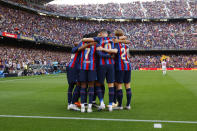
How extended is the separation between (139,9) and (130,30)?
8392 mm

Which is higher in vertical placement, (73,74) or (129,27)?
(129,27)

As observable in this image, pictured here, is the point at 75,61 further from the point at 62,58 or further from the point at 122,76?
the point at 62,58

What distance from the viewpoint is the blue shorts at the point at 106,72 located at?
6012 millimetres

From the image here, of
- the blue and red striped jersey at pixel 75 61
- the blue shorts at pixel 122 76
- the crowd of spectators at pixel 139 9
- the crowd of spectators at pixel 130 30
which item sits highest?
the crowd of spectators at pixel 139 9

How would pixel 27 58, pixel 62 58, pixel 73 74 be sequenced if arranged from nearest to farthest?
pixel 73 74
pixel 27 58
pixel 62 58

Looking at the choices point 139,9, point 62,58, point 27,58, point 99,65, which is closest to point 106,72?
point 99,65

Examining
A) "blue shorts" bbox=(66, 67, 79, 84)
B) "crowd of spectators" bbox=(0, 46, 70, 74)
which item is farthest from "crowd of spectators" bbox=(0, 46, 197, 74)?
"blue shorts" bbox=(66, 67, 79, 84)

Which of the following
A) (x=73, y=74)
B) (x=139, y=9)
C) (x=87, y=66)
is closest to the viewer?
(x=87, y=66)

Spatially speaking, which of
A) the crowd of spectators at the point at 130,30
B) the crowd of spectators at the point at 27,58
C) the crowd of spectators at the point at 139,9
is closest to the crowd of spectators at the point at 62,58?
the crowd of spectators at the point at 27,58

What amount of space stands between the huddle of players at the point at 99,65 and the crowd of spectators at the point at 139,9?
5845 centimetres

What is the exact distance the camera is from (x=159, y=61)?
5966cm

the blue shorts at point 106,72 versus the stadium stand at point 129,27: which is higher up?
the stadium stand at point 129,27

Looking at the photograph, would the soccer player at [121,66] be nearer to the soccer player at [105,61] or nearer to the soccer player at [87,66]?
the soccer player at [105,61]

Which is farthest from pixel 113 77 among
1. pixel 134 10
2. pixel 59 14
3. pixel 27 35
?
pixel 134 10
